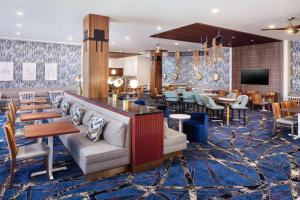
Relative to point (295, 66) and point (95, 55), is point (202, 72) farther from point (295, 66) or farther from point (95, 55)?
point (95, 55)

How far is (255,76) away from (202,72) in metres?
3.96

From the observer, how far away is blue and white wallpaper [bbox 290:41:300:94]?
10250mm

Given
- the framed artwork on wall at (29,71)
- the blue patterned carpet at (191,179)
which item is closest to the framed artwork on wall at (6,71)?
the framed artwork on wall at (29,71)

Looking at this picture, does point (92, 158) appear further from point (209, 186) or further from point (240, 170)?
point (240, 170)

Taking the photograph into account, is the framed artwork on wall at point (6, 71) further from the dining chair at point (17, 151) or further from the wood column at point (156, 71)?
the dining chair at point (17, 151)

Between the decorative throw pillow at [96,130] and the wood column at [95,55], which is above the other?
the wood column at [95,55]

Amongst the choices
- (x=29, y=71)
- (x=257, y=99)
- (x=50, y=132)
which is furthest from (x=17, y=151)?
(x=257, y=99)

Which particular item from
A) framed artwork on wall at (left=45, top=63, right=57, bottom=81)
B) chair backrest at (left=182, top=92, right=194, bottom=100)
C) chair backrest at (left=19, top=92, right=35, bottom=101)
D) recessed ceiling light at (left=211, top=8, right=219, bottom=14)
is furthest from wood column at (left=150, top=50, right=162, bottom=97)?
recessed ceiling light at (left=211, top=8, right=219, bottom=14)

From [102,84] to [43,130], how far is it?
3.01 meters

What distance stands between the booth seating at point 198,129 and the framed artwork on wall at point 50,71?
812cm

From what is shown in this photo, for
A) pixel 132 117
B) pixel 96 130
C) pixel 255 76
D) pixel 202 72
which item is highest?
pixel 202 72

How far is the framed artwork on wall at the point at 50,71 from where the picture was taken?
11.0m

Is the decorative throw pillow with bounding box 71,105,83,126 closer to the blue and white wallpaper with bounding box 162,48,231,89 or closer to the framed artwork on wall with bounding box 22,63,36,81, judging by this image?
the framed artwork on wall with bounding box 22,63,36,81

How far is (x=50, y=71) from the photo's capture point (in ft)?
36.4
